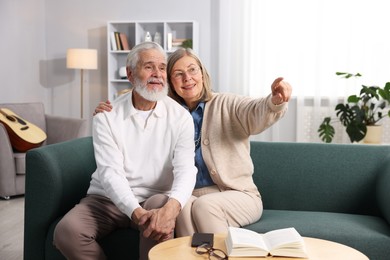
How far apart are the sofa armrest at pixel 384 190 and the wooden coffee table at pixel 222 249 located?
27.8 inches

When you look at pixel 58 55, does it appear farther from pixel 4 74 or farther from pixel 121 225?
pixel 121 225

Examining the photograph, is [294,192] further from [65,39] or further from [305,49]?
[65,39]

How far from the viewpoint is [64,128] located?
17.3 feet

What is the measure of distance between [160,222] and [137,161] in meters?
0.40

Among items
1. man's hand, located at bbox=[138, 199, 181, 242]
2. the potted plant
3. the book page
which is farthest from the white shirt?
the potted plant

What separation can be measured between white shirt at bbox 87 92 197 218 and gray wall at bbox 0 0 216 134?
3.90m

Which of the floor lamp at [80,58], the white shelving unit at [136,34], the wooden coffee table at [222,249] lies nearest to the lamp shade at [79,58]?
the floor lamp at [80,58]

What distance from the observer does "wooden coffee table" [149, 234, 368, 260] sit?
5.87ft

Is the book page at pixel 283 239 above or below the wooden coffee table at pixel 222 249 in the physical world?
above

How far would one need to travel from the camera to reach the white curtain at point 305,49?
5.70 metres

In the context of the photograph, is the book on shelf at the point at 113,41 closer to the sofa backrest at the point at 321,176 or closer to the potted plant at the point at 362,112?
the potted plant at the point at 362,112

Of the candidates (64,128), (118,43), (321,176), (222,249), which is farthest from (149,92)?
(118,43)

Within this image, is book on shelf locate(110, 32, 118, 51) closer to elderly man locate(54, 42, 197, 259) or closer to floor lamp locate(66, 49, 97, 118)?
floor lamp locate(66, 49, 97, 118)

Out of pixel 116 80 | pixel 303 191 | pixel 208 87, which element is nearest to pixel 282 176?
pixel 303 191
